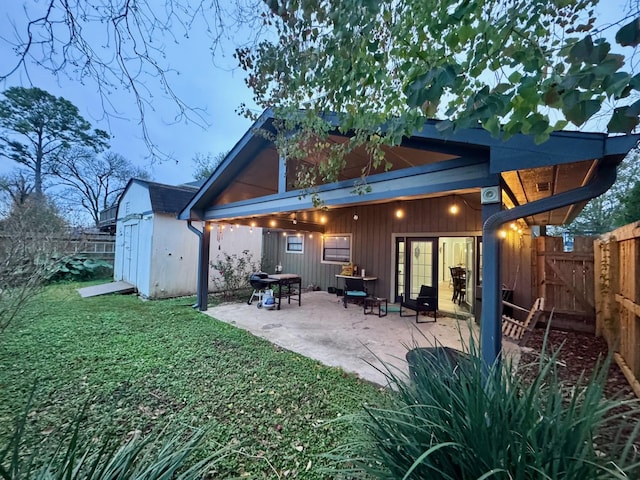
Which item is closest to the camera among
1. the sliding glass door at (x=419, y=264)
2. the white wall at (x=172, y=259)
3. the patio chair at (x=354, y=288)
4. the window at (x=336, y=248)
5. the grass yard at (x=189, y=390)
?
the grass yard at (x=189, y=390)

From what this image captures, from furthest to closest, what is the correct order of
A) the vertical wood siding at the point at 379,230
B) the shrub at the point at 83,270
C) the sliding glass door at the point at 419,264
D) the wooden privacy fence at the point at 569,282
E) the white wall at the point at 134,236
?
the shrub at the point at 83,270 → the white wall at the point at 134,236 → the sliding glass door at the point at 419,264 → the vertical wood siding at the point at 379,230 → the wooden privacy fence at the point at 569,282

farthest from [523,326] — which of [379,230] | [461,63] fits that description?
[461,63]

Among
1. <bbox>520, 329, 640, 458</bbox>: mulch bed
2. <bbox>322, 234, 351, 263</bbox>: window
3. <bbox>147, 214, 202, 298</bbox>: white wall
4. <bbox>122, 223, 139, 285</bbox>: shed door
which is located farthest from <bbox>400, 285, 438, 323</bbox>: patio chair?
<bbox>122, 223, 139, 285</bbox>: shed door

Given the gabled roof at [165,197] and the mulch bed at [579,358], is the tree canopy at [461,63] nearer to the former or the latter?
the mulch bed at [579,358]

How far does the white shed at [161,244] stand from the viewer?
8289 millimetres

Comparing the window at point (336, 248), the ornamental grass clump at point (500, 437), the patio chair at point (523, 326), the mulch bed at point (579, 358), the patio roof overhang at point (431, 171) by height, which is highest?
the patio roof overhang at point (431, 171)

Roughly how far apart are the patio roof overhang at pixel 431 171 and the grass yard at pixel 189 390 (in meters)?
2.47

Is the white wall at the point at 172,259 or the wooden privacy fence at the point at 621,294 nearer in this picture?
the wooden privacy fence at the point at 621,294

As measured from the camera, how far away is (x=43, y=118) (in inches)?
135

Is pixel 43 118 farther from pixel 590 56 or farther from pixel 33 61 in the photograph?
pixel 590 56

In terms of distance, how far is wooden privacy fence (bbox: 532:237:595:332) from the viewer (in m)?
5.23

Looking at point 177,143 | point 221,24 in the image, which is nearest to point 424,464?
point 177,143

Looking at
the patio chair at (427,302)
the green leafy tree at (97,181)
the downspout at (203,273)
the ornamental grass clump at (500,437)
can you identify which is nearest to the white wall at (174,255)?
the downspout at (203,273)

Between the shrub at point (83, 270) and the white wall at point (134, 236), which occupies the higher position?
the white wall at point (134, 236)
